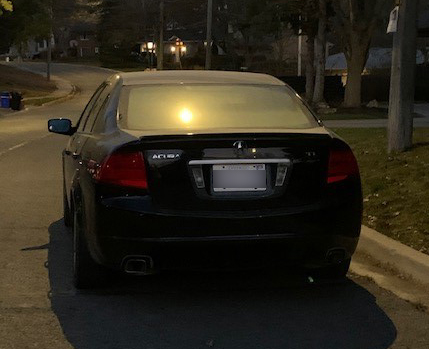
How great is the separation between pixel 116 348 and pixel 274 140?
68.6 inches

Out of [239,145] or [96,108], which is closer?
[239,145]

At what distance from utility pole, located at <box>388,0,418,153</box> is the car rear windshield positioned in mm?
5233

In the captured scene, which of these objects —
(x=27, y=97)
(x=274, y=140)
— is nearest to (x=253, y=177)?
(x=274, y=140)

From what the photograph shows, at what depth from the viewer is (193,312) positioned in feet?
19.9

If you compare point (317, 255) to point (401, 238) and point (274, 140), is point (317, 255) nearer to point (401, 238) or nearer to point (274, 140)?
point (274, 140)

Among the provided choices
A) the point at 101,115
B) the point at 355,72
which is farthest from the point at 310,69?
the point at 101,115

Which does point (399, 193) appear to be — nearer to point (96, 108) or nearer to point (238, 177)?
point (96, 108)

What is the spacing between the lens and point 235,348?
5.23 meters

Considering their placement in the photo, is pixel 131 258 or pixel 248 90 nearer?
pixel 131 258

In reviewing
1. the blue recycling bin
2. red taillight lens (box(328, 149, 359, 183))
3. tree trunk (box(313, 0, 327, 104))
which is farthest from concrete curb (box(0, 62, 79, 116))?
red taillight lens (box(328, 149, 359, 183))

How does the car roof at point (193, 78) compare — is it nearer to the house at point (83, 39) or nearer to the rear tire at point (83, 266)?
the rear tire at point (83, 266)

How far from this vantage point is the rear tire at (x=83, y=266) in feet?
20.9

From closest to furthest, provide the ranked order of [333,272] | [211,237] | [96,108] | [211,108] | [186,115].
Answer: [211,237], [186,115], [211,108], [333,272], [96,108]

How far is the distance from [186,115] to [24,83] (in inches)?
2183
